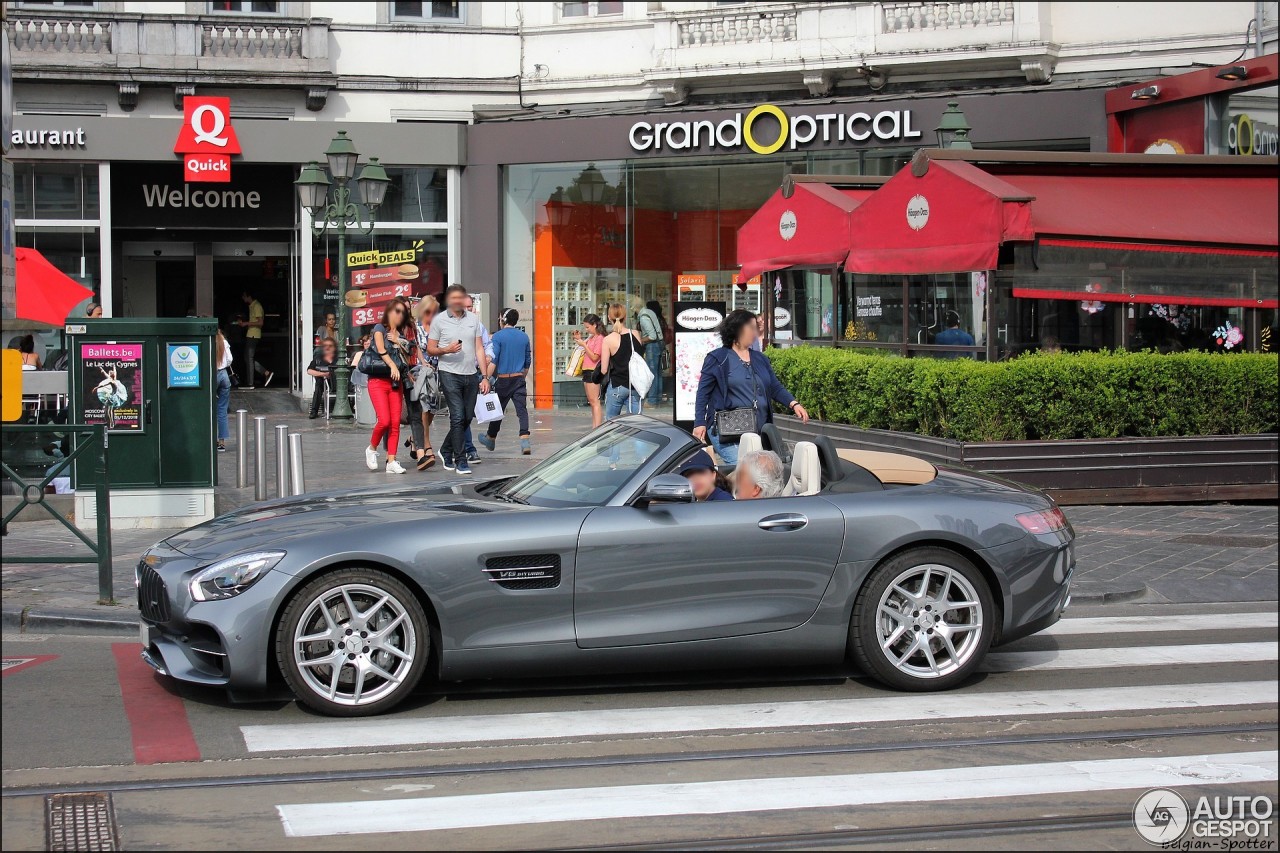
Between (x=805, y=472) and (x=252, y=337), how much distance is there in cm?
2272

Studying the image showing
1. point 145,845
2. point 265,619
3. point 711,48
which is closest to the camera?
point 145,845

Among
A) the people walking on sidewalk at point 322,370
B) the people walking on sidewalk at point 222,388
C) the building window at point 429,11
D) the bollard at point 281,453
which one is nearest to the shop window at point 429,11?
the building window at point 429,11

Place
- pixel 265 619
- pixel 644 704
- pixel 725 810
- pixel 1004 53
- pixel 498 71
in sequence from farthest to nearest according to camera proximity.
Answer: pixel 498 71 → pixel 1004 53 → pixel 644 704 → pixel 265 619 → pixel 725 810

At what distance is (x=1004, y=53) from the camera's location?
22594 millimetres

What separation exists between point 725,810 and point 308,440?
14.5 m

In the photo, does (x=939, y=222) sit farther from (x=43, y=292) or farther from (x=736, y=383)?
(x=43, y=292)

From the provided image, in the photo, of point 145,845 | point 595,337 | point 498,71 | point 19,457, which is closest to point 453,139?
A: point 498,71

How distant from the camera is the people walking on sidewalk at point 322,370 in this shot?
2253 cm

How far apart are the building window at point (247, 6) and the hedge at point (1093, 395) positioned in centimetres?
1756

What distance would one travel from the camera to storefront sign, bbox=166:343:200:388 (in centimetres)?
1102

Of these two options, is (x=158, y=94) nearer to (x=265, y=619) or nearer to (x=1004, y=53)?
(x=1004, y=53)

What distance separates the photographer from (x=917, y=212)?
540 inches

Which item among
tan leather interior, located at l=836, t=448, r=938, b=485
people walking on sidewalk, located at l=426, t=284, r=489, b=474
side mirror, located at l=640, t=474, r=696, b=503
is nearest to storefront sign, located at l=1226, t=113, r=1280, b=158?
people walking on sidewalk, located at l=426, t=284, r=489, b=474

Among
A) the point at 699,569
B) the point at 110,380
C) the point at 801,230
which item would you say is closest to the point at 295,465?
the point at 110,380
